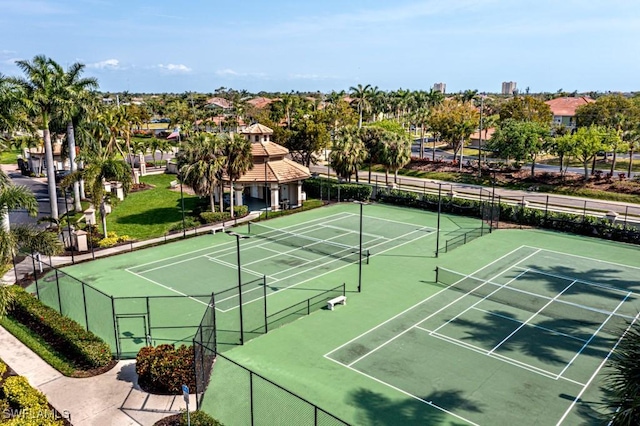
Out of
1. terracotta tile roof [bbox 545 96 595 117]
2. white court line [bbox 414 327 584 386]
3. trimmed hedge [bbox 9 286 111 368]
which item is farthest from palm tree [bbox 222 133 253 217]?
terracotta tile roof [bbox 545 96 595 117]

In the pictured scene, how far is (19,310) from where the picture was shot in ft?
85.1

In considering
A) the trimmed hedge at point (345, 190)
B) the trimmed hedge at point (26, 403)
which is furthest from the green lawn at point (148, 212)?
the trimmed hedge at point (26, 403)

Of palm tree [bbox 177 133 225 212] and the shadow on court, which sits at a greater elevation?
palm tree [bbox 177 133 225 212]

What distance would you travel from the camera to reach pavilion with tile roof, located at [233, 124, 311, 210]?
4953 centimetres

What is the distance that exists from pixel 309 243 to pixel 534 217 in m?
20.0

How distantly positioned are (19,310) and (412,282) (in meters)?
21.3

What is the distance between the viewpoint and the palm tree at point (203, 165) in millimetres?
43188

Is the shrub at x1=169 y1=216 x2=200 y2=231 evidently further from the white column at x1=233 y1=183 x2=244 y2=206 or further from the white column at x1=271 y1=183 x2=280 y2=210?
the white column at x1=271 y1=183 x2=280 y2=210

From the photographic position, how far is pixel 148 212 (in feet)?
158

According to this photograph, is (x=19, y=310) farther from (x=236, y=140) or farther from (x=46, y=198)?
(x=46, y=198)

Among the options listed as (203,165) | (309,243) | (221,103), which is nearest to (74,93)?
(203,165)

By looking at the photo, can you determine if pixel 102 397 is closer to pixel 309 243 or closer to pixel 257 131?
pixel 309 243

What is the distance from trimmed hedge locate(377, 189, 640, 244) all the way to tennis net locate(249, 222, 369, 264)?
1491 cm

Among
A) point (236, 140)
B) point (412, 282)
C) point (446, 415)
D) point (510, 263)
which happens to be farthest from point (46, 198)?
point (446, 415)
